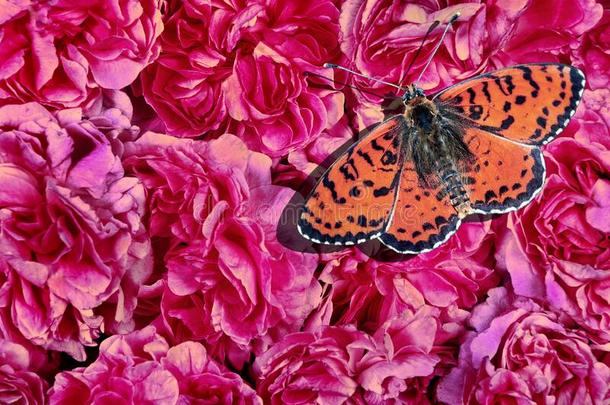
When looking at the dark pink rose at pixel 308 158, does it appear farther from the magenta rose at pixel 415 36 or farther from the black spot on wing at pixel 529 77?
the black spot on wing at pixel 529 77

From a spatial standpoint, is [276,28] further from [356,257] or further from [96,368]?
[96,368]

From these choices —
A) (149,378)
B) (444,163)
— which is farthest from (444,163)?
(149,378)

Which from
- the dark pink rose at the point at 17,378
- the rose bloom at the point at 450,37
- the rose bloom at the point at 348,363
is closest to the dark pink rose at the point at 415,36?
the rose bloom at the point at 450,37

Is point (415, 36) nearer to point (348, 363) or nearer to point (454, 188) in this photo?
point (454, 188)

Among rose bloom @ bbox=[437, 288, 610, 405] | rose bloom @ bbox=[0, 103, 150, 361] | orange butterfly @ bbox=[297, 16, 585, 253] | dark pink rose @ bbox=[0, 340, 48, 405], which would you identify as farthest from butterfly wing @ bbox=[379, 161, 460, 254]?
dark pink rose @ bbox=[0, 340, 48, 405]

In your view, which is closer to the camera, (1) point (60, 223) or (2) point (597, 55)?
(1) point (60, 223)

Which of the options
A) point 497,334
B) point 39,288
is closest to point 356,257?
point 497,334


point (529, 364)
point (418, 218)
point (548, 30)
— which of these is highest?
point (548, 30)
